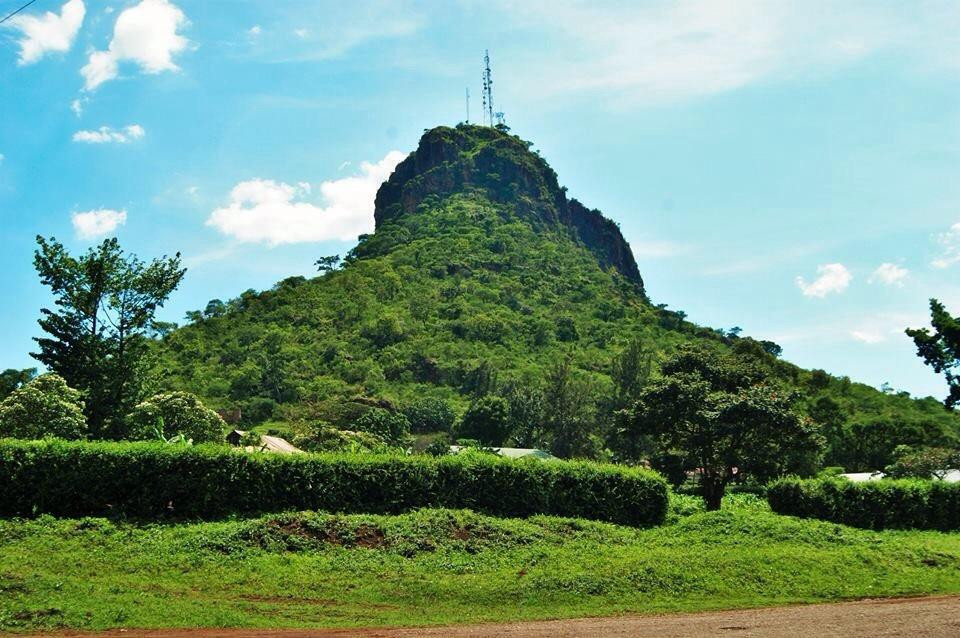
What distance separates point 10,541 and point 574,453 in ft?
186

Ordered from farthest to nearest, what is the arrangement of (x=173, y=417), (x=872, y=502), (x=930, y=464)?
(x=930, y=464) < (x=173, y=417) < (x=872, y=502)

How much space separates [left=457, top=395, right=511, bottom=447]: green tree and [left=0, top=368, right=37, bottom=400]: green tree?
38411 mm

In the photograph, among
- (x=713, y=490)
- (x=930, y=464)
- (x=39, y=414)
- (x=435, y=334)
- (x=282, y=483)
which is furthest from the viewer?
(x=435, y=334)

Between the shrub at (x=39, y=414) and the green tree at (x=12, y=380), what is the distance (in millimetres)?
8925

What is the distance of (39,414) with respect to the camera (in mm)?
29312

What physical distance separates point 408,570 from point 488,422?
58695 mm

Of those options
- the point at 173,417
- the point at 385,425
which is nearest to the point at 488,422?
the point at 385,425

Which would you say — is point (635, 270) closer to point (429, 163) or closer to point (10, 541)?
point (429, 163)

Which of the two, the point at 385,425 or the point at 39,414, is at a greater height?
the point at 385,425

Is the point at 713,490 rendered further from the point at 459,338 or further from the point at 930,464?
the point at 459,338

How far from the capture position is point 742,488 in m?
51.3

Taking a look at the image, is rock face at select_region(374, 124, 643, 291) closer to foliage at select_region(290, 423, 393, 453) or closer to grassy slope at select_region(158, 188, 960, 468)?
grassy slope at select_region(158, 188, 960, 468)

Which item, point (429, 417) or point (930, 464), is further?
point (429, 417)

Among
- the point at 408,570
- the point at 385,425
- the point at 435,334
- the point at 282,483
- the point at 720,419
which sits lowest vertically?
the point at 408,570
